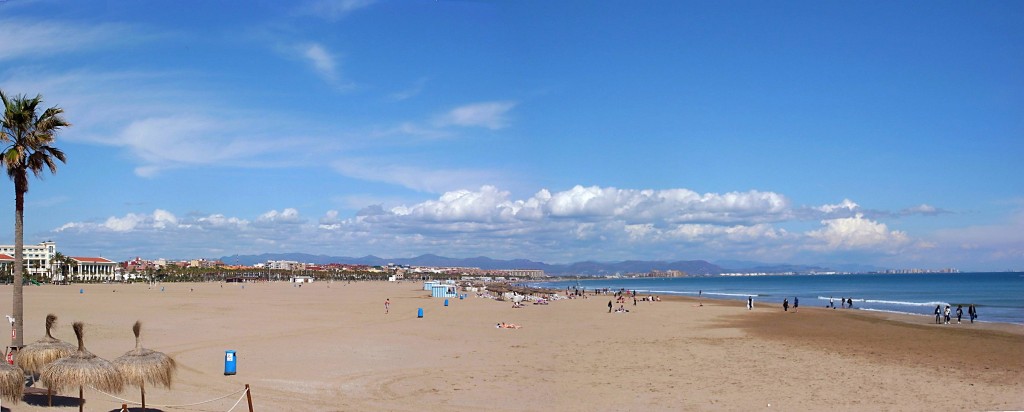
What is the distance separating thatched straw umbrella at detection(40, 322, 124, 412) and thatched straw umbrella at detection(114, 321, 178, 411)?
145mm

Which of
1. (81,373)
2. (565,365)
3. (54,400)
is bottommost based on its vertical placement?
(565,365)

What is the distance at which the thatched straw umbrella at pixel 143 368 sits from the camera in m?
11.9

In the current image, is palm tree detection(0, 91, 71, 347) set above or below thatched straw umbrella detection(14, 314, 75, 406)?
above

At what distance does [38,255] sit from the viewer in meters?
149

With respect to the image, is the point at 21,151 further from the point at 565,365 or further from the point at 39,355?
the point at 565,365

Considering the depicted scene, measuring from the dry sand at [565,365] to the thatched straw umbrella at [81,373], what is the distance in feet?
5.30

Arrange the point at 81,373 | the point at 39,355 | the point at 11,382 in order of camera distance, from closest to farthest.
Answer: the point at 11,382 → the point at 81,373 → the point at 39,355

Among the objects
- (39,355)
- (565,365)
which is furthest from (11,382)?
(565,365)

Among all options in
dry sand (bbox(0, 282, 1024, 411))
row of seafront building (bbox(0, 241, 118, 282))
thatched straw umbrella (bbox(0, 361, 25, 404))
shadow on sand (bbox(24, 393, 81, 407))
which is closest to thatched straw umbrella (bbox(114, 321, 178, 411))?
thatched straw umbrella (bbox(0, 361, 25, 404))

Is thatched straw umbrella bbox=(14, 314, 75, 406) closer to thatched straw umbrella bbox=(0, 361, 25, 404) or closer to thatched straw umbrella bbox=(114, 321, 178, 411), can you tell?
thatched straw umbrella bbox=(0, 361, 25, 404)

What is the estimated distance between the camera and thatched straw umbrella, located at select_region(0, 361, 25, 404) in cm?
1129

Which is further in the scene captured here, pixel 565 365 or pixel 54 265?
pixel 54 265

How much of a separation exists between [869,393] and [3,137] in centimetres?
2022

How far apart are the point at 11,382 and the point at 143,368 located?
1.85m
